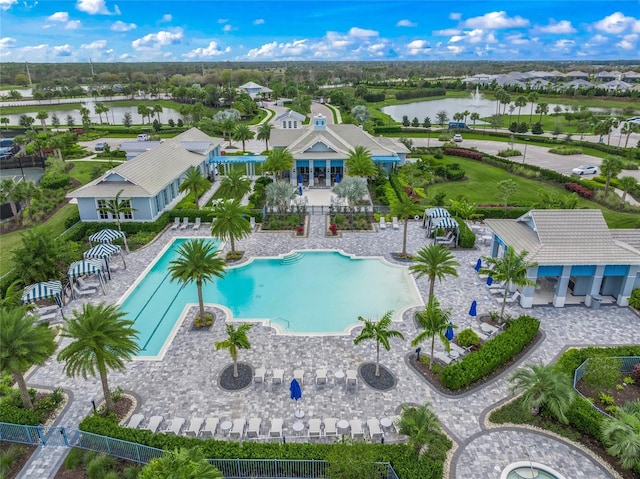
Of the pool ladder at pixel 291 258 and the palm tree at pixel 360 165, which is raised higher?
the palm tree at pixel 360 165

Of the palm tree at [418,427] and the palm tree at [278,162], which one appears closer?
the palm tree at [418,427]

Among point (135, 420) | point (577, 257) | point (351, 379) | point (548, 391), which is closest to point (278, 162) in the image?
point (577, 257)

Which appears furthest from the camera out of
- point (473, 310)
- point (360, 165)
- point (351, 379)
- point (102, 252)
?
point (360, 165)

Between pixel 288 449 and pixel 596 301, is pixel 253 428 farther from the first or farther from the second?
pixel 596 301

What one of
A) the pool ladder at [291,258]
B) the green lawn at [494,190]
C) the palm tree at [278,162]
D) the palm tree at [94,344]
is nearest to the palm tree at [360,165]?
the palm tree at [278,162]

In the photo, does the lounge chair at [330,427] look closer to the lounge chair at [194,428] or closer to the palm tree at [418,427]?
the palm tree at [418,427]
